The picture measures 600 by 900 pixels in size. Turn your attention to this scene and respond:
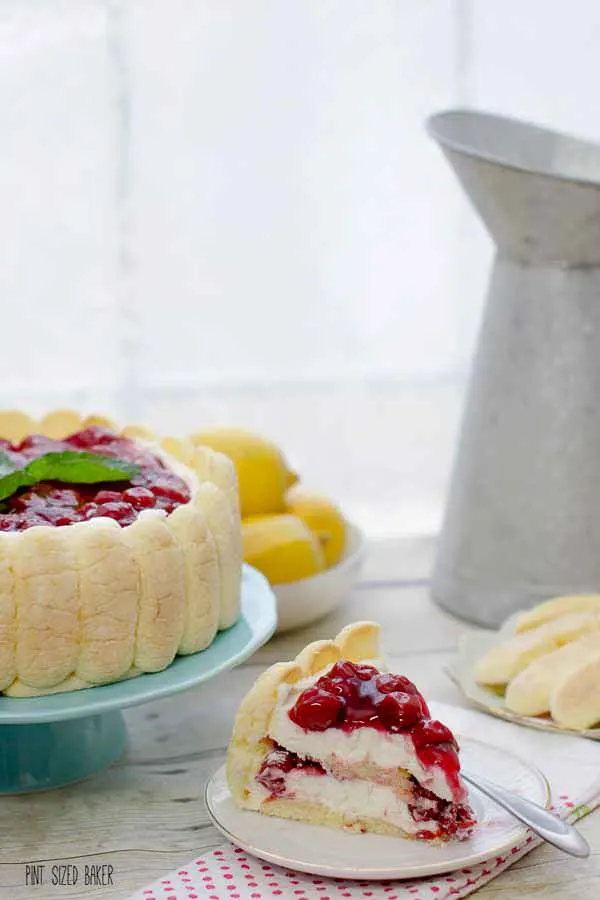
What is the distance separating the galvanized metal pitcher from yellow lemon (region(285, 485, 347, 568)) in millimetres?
119

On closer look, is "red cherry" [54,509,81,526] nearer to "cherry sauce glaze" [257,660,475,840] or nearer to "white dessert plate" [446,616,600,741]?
"cherry sauce glaze" [257,660,475,840]

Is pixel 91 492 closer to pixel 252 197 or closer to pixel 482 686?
pixel 482 686

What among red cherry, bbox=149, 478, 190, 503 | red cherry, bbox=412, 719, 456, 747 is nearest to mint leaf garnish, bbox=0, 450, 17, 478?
red cherry, bbox=149, 478, 190, 503

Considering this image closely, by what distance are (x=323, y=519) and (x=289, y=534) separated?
9cm

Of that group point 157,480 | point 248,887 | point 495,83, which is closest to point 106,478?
point 157,480

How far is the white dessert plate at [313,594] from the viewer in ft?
3.95

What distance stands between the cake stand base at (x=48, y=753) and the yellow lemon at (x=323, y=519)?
1.26 feet

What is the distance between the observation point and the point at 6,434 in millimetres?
1189

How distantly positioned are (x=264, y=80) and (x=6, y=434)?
803mm

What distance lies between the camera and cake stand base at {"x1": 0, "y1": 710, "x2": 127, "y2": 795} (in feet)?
3.10

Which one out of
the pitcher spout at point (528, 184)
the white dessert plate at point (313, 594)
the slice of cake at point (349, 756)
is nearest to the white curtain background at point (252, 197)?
the pitcher spout at point (528, 184)

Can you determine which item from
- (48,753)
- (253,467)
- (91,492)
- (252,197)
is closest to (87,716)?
(48,753)

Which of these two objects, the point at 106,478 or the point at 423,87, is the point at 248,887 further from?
the point at 423,87

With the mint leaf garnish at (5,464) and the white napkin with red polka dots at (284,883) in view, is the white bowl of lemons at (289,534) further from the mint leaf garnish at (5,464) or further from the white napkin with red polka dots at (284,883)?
the white napkin with red polka dots at (284,883)
